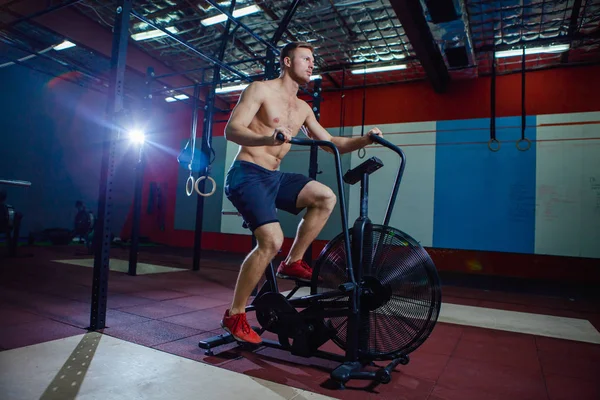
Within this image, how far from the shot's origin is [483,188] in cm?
664

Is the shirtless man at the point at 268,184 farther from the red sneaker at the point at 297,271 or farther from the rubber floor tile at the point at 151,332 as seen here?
the rubber floor tile at the point at 151,332

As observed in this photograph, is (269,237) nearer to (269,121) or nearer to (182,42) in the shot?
(269,121)

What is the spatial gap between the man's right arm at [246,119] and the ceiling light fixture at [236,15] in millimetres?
4092

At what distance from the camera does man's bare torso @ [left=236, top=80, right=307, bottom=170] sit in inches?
85.7

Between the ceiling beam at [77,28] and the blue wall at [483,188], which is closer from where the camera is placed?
the ceiling beam at [77,28]

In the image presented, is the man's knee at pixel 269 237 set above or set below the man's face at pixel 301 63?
below

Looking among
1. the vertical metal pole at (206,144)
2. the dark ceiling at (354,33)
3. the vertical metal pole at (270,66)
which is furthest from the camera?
the dark ceiling at (354,33)

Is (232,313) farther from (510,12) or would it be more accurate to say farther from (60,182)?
(60,182)

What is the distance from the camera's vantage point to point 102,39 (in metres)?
6.65

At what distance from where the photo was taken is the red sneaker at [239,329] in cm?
202

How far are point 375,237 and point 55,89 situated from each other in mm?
9400

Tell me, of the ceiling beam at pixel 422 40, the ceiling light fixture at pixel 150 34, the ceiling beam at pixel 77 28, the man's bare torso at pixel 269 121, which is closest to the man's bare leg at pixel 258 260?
the man's bare torso at pixel 269 121

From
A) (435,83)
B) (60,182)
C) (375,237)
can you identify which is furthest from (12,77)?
(375,237)

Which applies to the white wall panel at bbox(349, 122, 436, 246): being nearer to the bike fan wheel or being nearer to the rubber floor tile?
the rubber floor tile
